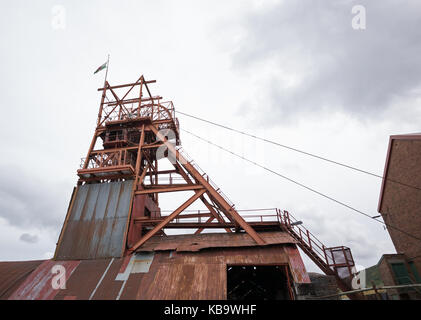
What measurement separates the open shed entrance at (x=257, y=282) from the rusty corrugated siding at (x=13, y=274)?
11.3 metres

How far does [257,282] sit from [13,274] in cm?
1391

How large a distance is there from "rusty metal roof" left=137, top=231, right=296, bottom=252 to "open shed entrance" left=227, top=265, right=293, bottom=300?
2732 mm

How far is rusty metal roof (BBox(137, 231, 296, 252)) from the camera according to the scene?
11883 mm

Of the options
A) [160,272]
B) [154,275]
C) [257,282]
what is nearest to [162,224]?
[160,272]

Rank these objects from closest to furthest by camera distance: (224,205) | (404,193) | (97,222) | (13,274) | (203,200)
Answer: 1. (13,274)
2. (224,205)
3. (97,222)
4. (404,193)
5. (203,200)

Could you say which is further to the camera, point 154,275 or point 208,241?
point 208,241

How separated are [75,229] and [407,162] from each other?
21.3 metres

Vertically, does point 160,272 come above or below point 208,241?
below

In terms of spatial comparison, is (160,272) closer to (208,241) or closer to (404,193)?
(208,241)

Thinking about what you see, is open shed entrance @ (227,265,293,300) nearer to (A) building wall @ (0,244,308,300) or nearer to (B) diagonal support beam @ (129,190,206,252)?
(A) building wall @ (0,244,308,300)

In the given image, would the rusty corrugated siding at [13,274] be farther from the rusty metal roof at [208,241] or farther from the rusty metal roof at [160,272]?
the rusty metal roof at [208,241]

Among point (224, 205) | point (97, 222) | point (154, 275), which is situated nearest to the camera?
point (154, 275)

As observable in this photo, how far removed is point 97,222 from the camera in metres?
13.6

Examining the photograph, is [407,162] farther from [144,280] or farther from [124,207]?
[124,207]
